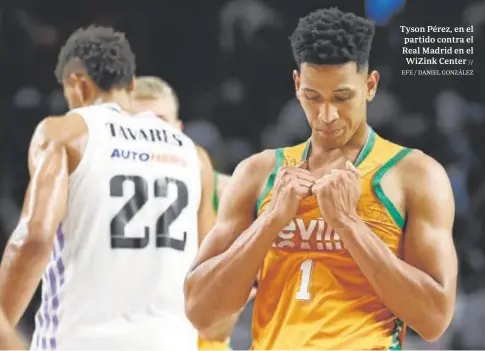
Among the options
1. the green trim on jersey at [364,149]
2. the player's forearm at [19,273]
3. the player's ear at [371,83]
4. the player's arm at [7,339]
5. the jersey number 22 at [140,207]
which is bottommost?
the player's arm at [7,339]

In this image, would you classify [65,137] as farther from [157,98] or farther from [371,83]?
[371,83]

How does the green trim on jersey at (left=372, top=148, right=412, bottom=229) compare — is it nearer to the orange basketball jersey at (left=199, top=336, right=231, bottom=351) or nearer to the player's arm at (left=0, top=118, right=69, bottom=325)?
the player's arm at (left=0, top=118, right=69, bottom=325)

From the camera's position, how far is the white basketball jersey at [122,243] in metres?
3.01

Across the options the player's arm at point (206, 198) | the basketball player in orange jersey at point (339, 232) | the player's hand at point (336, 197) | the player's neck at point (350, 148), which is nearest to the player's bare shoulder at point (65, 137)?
the player's arm at point (206, 198)

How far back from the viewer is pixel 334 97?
221cm

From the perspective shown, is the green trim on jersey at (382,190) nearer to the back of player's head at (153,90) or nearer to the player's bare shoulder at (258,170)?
the player's bare shoulder at (258,170)

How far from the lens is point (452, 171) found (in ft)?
10.8

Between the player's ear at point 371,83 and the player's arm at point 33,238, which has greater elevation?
the player's ear at point 371,83

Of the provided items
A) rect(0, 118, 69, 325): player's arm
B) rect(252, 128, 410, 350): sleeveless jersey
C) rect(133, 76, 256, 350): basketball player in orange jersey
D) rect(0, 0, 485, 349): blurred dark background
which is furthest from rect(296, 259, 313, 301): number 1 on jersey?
rect(133, 76, 256, 350): basketball player in orange jersey

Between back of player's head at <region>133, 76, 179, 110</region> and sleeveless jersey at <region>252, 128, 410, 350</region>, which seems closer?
sleeveless jersey at <region>252, 128, 410, 350</region>

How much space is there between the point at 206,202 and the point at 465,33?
3.52 feet

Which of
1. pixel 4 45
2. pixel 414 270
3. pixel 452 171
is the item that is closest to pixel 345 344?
pixel 414 270

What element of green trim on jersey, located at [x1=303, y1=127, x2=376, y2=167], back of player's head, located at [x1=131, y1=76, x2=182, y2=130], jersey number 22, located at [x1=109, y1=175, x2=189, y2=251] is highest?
back of player's head, located at [x1=131, y1=76, x2=182, y2=130]

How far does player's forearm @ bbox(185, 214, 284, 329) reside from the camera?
7.15ft
